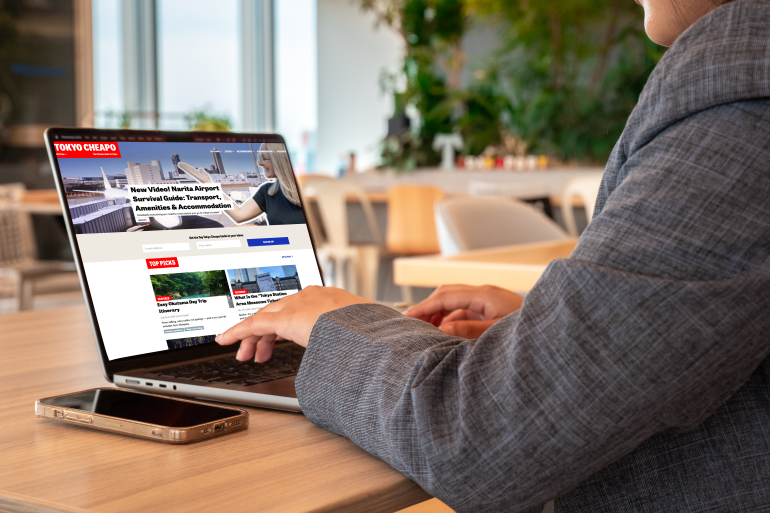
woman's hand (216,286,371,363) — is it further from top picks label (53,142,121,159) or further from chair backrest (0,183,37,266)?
chair backrest (0,183,37,266)

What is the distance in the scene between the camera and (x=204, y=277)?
0.80m

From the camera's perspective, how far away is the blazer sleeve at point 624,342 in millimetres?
451

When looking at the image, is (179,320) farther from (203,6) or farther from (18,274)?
(203,6)

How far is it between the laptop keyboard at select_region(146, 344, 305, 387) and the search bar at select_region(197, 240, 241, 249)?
12 centimetres

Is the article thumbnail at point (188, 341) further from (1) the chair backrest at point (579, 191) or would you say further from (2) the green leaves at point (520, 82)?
(2) the green leaves at point (520, 82)

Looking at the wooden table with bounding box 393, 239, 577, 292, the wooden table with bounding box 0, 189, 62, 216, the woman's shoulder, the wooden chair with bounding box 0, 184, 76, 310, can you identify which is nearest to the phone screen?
the woman's shoulder

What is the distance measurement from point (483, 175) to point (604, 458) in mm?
4922

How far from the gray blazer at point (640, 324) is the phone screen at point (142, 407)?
159 millimetres

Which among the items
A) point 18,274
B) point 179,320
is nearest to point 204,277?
point 179,320

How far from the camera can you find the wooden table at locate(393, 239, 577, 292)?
4.19 feet

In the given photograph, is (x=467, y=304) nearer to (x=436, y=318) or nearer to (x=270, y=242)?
(x=436, y=318)

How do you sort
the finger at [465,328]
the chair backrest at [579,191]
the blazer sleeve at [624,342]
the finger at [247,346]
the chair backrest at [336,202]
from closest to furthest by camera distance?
the blazer sleeve at [624,342] → the finger at [247,346] → the finger at [465,328] → the chair backrest at [579,191] → the chair backrest at [336,202]

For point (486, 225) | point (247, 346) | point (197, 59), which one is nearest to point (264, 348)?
point (247, 346)

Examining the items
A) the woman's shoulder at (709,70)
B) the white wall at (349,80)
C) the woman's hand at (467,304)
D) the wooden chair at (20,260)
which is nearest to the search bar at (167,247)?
the woman's hand at (467,304)
